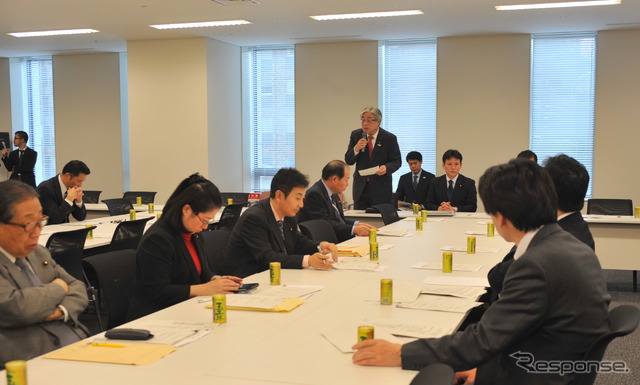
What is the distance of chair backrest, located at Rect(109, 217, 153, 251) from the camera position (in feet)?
17.8

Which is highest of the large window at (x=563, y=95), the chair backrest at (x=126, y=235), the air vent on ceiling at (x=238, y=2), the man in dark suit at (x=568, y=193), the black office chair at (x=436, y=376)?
the air vent on ceiling at (x=238, y=2)

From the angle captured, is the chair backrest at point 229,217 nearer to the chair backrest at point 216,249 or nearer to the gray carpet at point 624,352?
the chair backrest at point 216,249

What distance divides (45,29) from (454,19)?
→ 614 cm

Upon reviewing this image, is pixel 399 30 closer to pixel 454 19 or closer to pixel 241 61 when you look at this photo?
pixel 454 19

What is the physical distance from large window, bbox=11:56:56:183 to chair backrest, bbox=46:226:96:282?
9.54m

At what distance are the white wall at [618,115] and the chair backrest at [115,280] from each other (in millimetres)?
8965

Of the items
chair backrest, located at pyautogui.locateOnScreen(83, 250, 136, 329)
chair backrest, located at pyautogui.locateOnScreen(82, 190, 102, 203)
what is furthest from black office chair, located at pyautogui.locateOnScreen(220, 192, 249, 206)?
chair backrest, located at pyautogui.locateOnScreen(83, 250, 136, 329)

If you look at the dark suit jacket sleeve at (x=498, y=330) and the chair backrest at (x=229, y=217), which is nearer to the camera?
the dark suit jacket sleeve at (x=498, y=330)

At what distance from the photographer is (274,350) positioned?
2400 mm

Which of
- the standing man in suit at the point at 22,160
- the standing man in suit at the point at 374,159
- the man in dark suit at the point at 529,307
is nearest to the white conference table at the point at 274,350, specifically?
the man in dark suit at the point at 529,307

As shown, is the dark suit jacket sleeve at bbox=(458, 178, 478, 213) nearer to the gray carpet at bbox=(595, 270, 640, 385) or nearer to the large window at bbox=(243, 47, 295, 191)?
the gray carpet at bbox=(595, 270, 640, 385)

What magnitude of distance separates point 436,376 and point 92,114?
41.3 feet

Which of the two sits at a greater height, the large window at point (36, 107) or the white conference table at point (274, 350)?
the large window at point (36, 107)

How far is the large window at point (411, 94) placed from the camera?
11.6 metres
